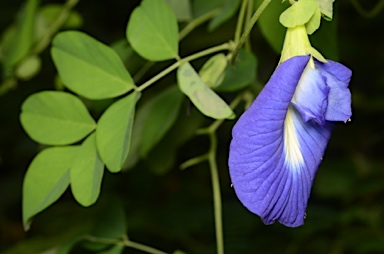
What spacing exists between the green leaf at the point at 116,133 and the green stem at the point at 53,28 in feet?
1.67

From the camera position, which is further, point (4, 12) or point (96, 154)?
point (4, 12)

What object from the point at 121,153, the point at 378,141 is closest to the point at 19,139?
the point at 378,141

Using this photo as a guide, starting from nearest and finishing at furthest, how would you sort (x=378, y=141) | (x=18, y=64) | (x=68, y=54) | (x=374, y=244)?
(x=68, y=54), (x=18, y=64), (x=374, y=244), (x=378, y=141)

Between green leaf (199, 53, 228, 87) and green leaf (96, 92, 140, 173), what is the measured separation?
0.08m

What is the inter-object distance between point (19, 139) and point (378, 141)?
1137mm

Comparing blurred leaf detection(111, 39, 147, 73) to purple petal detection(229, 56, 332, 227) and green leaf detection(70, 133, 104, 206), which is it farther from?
purple petal detection(229, 56, 332, 227)

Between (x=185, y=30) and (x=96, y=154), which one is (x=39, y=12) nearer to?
(x=185, y=30)

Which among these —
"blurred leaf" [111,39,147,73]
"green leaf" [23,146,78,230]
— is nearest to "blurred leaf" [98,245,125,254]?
"green leaf" [23,146,78,230]

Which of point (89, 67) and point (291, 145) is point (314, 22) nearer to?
point (291, 145)

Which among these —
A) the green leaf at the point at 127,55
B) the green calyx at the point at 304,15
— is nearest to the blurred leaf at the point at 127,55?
the green leaf at the point at 127,55

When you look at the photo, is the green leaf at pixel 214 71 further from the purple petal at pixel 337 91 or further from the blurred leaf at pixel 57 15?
the blurred leaf at pixel 57 15

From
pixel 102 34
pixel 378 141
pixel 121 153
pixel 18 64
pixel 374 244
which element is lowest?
pixel 378 141

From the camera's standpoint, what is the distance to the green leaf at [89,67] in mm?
853

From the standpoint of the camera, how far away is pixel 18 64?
4.15ft
